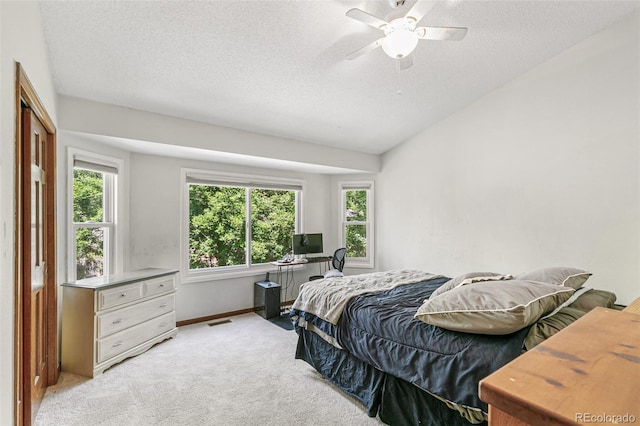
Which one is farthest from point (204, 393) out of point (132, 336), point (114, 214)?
point (114, 214)

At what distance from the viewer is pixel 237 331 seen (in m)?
3.78

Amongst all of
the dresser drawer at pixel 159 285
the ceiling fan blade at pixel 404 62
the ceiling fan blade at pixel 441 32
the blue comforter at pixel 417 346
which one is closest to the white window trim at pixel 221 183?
the dresser drawer at pixel 159 285

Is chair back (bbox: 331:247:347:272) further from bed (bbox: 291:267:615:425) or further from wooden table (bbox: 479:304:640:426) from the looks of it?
wooden table (bbox: 479:304:640:426)

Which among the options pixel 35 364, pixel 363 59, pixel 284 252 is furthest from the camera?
pixel 284 252

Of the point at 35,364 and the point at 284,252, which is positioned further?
the point at 284,252

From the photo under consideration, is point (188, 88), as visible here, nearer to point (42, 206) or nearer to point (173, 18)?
point (173, 18)

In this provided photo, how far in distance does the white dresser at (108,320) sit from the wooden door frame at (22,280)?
144 mm

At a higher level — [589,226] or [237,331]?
[589,226]

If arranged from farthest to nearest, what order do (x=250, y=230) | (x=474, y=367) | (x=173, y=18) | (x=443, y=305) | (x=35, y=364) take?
(x=250, y=230), (x=35, y=364), (x=173, y=18), (x=443, y=305), (x=474, y=367)

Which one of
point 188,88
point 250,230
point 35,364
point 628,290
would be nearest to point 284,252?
point 250,230

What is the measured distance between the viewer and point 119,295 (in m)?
2.94

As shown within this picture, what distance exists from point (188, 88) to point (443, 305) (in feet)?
9.07

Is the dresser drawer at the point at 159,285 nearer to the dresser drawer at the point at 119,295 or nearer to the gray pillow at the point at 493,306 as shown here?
the dresser drawer at the point at 119,295

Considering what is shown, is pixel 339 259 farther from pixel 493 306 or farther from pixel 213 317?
pixel 493 306
